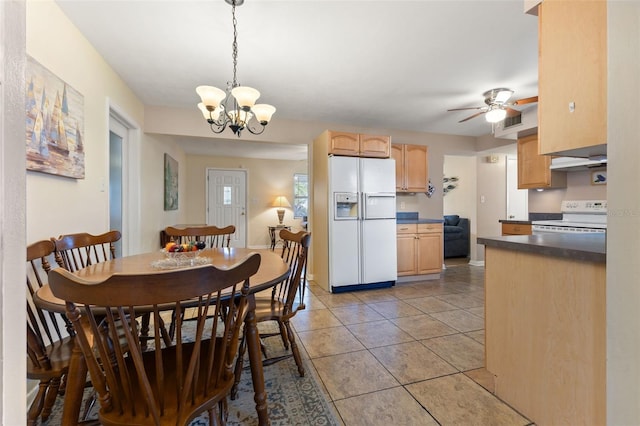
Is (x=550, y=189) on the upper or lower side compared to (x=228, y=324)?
upper

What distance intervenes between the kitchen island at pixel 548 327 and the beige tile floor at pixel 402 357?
0.18 metres

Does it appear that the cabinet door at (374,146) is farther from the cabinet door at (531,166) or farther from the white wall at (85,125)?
the white wall at (85,125)

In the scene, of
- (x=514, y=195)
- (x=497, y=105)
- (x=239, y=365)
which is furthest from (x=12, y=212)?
(x=514, y=195)

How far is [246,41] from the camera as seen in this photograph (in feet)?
7.32

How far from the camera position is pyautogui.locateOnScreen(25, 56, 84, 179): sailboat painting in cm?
158

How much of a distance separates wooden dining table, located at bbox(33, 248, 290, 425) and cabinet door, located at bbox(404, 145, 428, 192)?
10.4ft

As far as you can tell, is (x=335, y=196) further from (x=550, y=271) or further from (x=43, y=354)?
(x=43, y=354)

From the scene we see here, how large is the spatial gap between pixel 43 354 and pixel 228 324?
0.89m

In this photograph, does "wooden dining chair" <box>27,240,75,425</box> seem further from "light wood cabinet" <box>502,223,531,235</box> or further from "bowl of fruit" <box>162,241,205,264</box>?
"light wood cabinet" <box>502,223,531,235</box>

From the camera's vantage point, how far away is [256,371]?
1373 millimetres

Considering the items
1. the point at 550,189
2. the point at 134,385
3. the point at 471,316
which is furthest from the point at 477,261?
the point at 134,385

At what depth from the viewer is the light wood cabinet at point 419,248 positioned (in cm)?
413

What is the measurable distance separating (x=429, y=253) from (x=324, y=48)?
319 centimetres

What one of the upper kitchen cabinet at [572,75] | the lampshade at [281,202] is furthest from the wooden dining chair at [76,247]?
the lampshade at [281,202]
